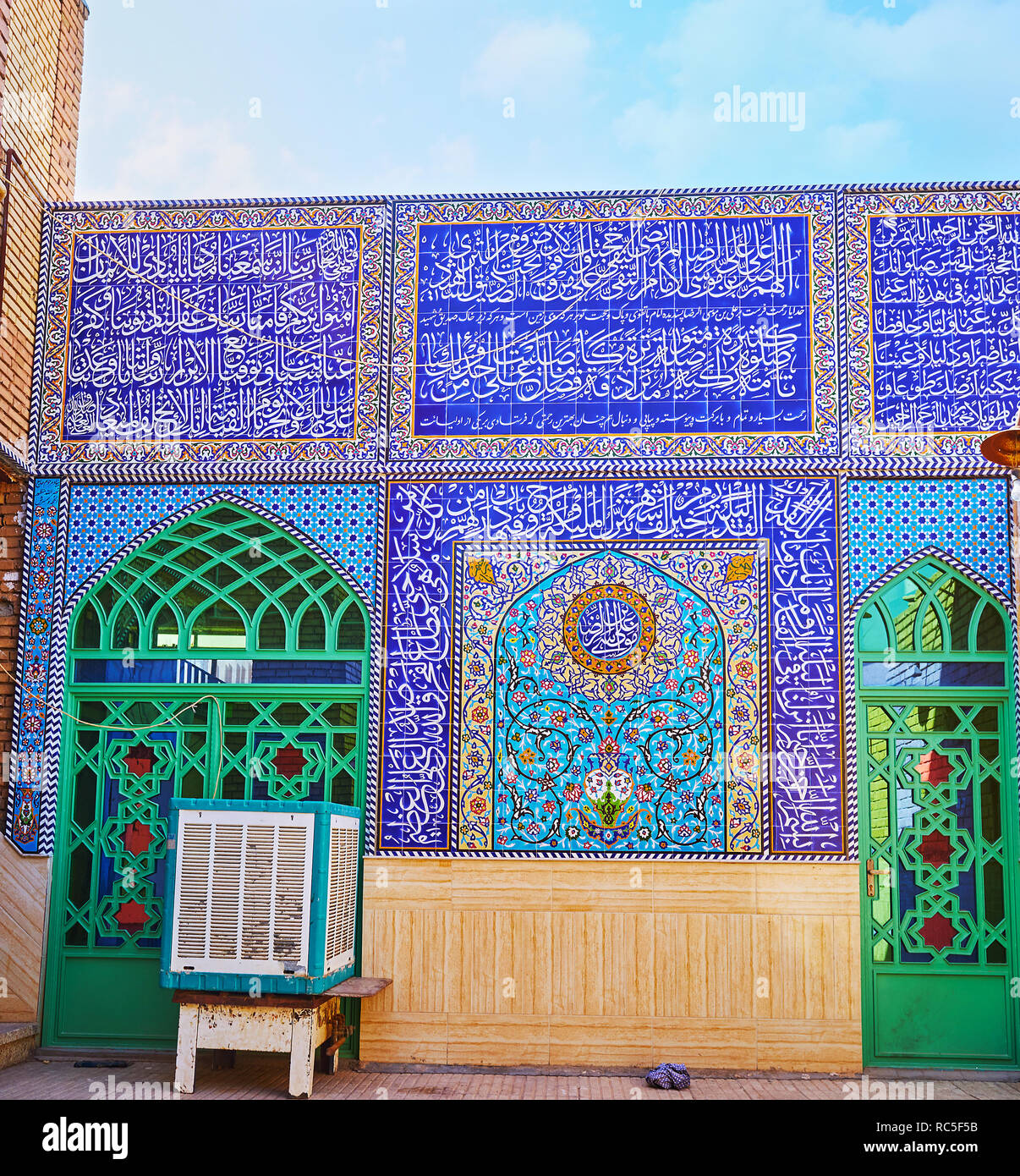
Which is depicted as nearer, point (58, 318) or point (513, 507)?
point (513, 507)

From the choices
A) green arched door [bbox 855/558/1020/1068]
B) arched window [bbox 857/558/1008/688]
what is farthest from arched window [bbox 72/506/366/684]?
green arched door [bbox 855/558/1020/1068]

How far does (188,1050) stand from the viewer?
574cm

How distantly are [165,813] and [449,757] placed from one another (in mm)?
1694

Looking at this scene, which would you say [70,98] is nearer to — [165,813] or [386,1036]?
[165,813]

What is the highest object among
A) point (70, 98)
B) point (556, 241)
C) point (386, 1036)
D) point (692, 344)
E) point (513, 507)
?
point (70, 98)

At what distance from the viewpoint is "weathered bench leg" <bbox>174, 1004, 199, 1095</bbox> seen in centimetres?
572

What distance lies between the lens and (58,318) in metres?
7.18

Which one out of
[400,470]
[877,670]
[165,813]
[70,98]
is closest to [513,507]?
[400,470]

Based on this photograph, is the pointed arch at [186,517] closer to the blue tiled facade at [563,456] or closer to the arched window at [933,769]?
the blue tiled facade at [563,456]

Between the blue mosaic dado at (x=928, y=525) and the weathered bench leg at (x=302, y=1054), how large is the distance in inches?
146

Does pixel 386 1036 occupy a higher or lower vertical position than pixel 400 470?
lower

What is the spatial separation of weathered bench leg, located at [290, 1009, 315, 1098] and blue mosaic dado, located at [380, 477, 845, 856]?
3.64ft

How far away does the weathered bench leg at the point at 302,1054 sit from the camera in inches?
222

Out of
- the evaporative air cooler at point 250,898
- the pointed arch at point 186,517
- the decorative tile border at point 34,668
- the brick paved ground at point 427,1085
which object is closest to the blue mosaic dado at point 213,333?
the pointed arch at point 186,517
